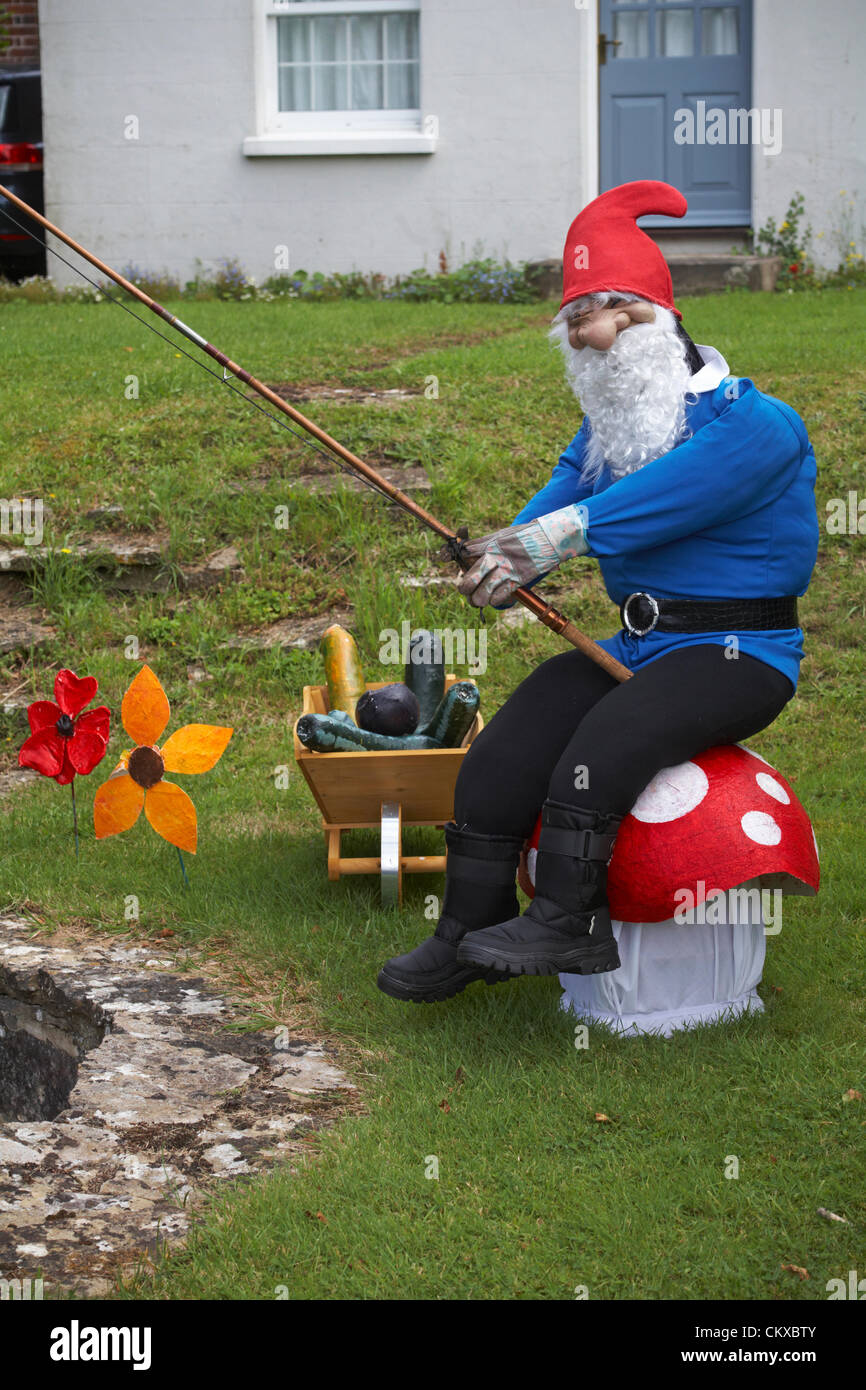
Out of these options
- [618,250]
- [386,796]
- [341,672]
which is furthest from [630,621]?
[341,672]

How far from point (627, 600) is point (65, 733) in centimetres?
188

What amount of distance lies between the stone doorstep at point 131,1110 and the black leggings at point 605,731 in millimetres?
748

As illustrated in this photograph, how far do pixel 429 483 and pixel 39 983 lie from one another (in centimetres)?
343

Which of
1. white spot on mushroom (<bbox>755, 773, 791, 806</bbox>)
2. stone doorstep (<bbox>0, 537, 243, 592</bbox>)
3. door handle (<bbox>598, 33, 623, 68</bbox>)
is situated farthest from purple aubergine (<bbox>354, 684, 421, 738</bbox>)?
door handle (<bbox>598, 33, 623, 68</bbox>)

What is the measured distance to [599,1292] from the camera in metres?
2.59

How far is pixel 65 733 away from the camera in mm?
4445

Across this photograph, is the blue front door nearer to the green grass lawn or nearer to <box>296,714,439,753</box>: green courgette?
the green grass lawn

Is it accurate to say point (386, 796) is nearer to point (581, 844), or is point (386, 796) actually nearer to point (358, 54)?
point (581, 844)

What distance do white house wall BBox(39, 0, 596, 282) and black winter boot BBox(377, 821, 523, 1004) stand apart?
890cm

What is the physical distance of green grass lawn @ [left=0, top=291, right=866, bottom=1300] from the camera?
2.72 m

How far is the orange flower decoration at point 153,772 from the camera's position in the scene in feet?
13.8

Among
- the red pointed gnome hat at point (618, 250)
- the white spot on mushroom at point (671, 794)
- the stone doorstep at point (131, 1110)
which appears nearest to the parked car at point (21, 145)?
the stone doorstep at point (131, 1110)

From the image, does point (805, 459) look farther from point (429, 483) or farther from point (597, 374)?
point (429, 483)

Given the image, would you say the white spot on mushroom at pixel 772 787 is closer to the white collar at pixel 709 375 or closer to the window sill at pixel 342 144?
the white collar at pixel 709 375
